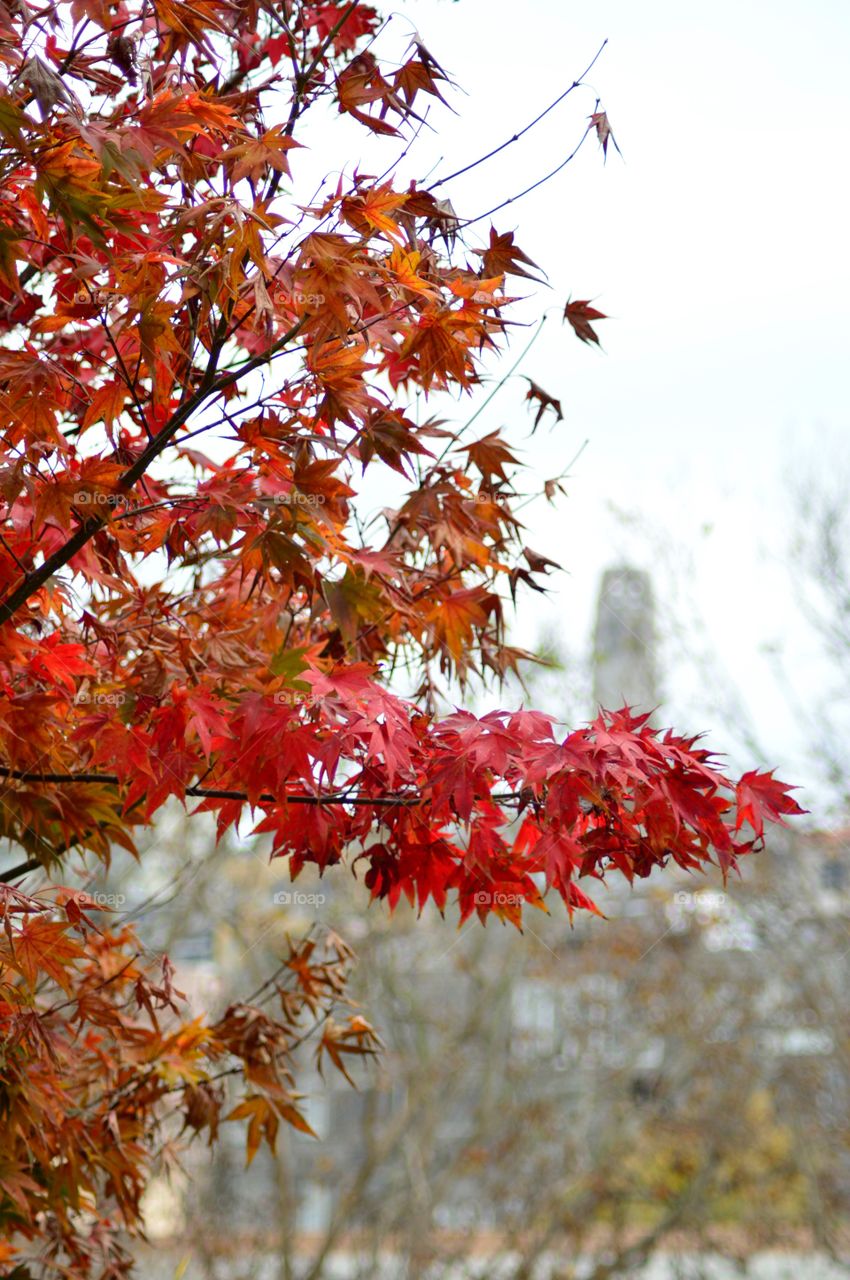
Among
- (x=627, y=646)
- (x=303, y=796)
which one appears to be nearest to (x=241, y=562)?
(x=303, y=796)

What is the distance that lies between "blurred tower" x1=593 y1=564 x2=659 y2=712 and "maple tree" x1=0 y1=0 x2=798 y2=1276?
6.68 metres

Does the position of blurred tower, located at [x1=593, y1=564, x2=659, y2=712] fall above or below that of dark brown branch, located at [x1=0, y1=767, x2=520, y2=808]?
above

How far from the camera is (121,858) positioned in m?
8.73

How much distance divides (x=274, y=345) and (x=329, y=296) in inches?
7.2

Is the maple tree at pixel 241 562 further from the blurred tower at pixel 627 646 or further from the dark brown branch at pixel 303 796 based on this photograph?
the blurred tower at pixel 627 646

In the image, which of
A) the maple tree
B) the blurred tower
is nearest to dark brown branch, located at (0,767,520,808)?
the maple tree

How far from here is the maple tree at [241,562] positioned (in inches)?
82.0

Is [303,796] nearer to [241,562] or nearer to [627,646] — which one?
[241,562]

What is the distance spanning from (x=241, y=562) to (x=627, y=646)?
29.3 ft

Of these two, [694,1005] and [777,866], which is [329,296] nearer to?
[777,866]

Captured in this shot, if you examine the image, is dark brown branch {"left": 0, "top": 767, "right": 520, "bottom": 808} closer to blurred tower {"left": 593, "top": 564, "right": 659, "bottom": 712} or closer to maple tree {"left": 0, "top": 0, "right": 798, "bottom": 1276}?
maple tree {"left": 0, "top": 0, "right": 798, "bottom": 1276}

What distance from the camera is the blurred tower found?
10.0 metres

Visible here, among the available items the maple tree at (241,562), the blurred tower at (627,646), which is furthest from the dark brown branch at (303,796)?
the blurred tower at (627,646)

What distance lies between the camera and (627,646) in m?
11.0
